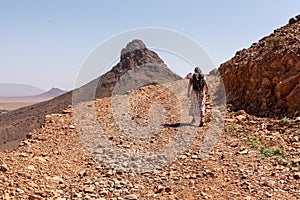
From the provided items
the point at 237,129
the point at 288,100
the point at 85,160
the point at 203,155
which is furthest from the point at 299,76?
the point at 85,160

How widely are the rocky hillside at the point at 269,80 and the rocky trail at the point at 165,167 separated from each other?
2.44ft

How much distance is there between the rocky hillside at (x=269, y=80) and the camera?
828 centimetres

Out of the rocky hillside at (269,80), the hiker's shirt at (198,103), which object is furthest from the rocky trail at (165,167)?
the rocky hillside at (269,80)

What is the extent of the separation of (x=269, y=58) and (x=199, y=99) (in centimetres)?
324

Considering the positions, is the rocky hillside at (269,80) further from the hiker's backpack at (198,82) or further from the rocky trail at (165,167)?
the hiker's backpack at (198,82)

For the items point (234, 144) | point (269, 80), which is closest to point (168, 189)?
point (234, 144)

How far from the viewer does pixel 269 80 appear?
360 inches

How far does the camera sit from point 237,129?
285 inches

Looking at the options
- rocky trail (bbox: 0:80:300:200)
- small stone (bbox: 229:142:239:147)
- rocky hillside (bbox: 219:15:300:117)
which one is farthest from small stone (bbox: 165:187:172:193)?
rocky hillside (bbox: 219:15:300:117)

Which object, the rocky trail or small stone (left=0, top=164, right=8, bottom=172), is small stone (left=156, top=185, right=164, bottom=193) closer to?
the rocky trail

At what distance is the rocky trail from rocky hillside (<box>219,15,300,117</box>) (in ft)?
2.44

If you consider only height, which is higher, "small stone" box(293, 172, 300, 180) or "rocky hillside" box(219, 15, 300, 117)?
"rocky hillside" box(219, 15, 300, 117)

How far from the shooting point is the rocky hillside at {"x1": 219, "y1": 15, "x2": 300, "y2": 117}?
27.2ft

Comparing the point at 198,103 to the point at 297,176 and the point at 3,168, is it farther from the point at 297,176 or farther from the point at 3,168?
the point at 3,168
